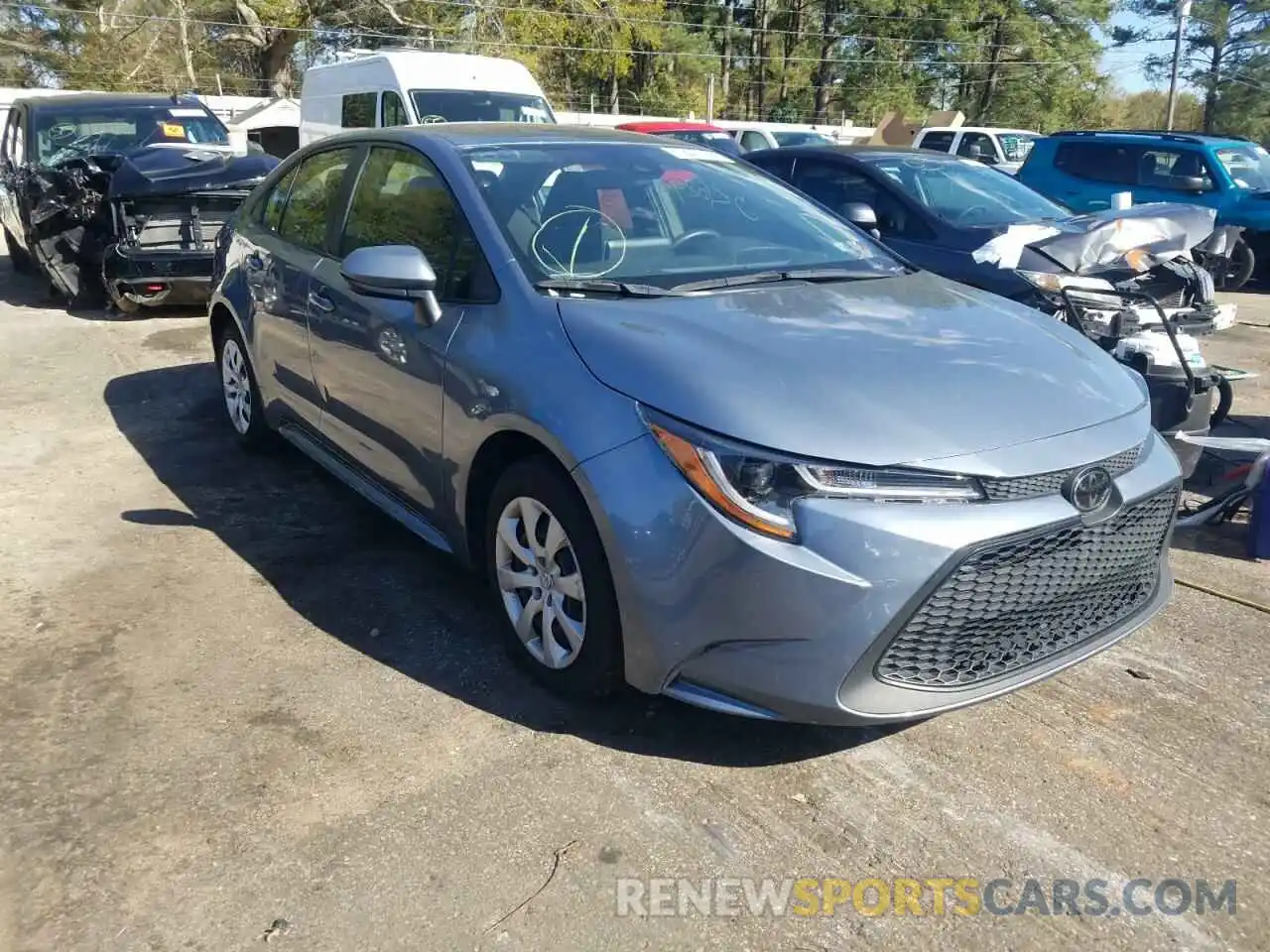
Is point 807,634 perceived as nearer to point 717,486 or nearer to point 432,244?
point 717,486

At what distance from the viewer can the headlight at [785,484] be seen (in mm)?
2471

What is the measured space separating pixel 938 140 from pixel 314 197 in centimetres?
1611

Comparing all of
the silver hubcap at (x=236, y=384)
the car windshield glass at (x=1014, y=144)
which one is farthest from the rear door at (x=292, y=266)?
the car windshield glass at (x=1014, y=144)

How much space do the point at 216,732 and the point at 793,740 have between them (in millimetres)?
1641

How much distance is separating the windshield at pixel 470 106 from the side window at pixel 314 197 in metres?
6.83

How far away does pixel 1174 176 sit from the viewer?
11844 millimetres

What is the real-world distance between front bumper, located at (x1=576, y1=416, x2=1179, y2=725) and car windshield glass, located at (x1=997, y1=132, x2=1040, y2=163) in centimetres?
1729

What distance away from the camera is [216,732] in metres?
3.01

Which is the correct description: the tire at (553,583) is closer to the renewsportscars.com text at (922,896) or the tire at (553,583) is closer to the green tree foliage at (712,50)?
the renewsportscars.com text at (922,896)

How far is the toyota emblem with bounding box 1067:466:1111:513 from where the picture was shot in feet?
8.59

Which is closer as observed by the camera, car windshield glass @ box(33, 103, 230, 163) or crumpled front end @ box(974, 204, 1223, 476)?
crumpled front end @ box(974, 204, 1223, 476)

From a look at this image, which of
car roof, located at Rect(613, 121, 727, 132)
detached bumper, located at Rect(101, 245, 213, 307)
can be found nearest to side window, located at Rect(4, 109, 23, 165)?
detached bumper, located at Rect(101, 245, 213, 307)

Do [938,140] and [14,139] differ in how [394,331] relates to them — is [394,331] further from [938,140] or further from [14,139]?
[938,140]

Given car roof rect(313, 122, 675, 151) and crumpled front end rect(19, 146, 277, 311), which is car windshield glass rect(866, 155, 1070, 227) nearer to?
car roof rect(313, 122, 675, 151)
